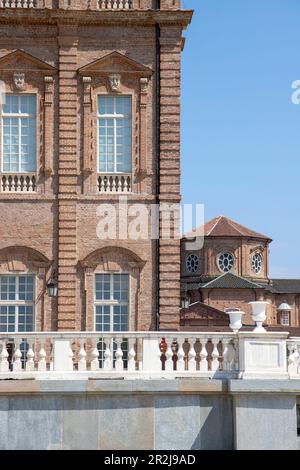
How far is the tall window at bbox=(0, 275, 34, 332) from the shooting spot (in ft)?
97.8

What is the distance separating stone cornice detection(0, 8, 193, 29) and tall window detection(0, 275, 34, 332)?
750 centimetres

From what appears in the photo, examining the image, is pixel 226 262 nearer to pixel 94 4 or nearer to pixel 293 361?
pixel 94 4

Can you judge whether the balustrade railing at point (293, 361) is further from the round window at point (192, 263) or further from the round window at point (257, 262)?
the round window at point (257, 262)

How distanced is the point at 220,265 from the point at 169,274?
57518 mm

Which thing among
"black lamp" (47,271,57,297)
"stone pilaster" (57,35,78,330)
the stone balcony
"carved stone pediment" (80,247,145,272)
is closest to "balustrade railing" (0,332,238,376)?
"black lamp" (47,271,57,297)

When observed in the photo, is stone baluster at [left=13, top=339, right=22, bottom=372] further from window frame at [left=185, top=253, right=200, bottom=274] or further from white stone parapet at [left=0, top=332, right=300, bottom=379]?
window frame at [left=185, top=253, right=200, bottom=274]

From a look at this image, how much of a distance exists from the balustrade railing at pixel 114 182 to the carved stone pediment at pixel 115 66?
2.99 meters

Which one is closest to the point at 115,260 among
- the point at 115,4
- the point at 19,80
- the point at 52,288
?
the point at 52,288

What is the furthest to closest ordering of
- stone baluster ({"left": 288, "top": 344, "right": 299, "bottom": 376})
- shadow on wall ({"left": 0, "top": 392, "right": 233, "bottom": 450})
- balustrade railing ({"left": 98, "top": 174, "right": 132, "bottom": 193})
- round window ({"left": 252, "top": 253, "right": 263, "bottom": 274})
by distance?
round window ({"left": 252, "top": 253, "right": 263, "bottom": 274}), balustrade railing ({"left": 98, "top": 174, "right": 132, "bottom": 193}), stone baluster ({"left": 288, "top": 344, "right": 299, "bottom": 376}), shadow on wall ({"left": 0, "top": 392, "right": 233, "bottom": 450})

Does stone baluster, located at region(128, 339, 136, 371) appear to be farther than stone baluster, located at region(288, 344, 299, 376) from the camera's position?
Yes

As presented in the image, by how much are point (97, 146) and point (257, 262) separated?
60.9m

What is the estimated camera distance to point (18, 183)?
99.3 feet
